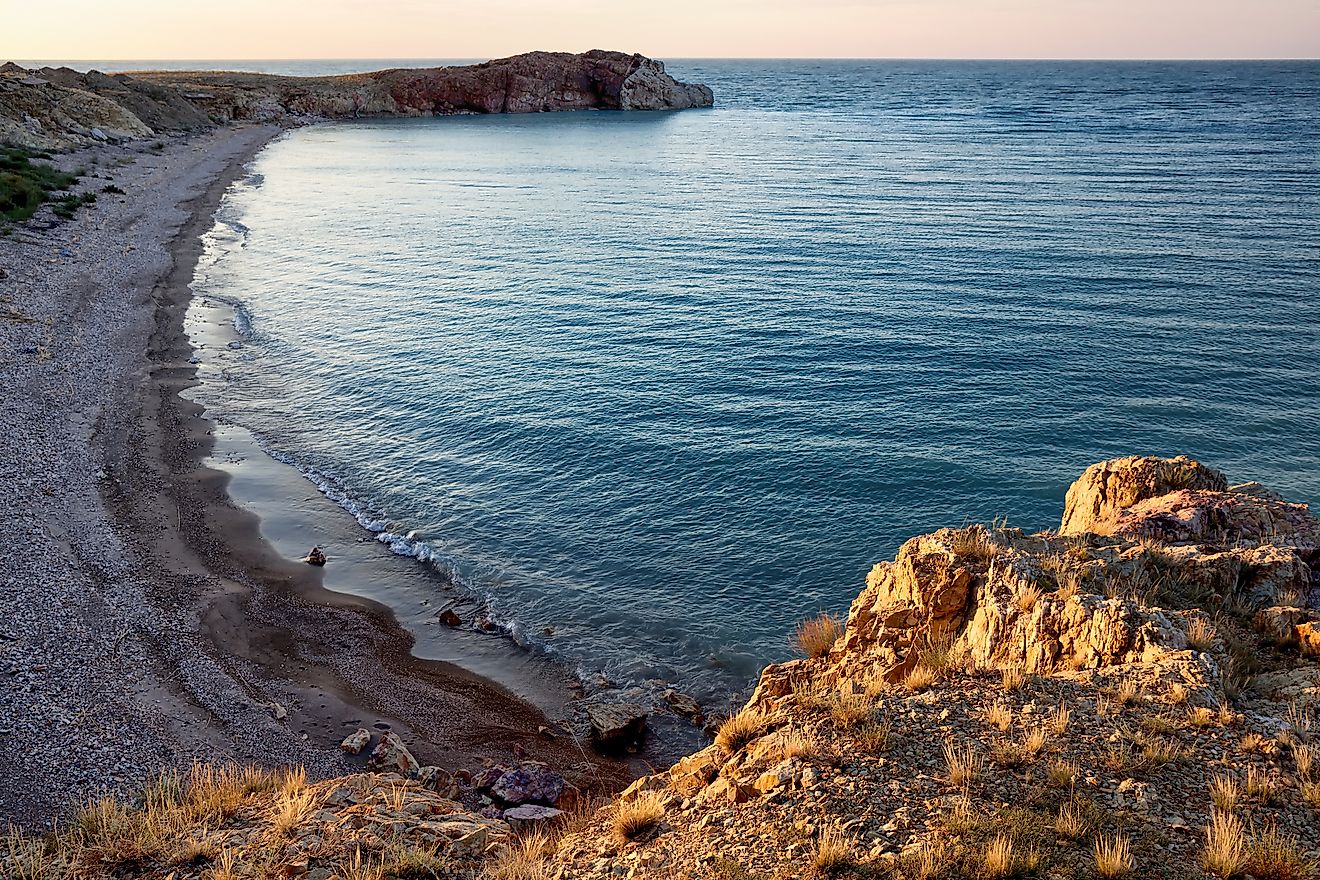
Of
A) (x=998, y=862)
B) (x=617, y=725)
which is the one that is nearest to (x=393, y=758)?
(x=617, y=725)

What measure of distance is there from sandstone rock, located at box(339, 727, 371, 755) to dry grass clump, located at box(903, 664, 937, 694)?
25.0 ft

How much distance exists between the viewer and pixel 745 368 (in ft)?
91.5

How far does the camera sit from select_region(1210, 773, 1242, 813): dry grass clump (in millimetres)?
7508

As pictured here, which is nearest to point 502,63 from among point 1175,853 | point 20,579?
point 20,579

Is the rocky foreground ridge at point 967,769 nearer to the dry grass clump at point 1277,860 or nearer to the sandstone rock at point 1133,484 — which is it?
the dry grass clump at point 1277,860

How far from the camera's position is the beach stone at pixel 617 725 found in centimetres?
1346

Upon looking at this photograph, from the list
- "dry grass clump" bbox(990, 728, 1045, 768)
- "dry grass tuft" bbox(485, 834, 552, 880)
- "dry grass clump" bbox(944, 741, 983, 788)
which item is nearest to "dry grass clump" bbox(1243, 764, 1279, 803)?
"dry grass clump" bbox(990, 728, 1045, 768)

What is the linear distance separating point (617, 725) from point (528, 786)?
80.3 inches

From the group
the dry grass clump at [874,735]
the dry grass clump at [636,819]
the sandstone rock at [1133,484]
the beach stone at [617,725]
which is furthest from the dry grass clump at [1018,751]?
the beach stone at [617,725]

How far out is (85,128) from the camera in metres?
70.4

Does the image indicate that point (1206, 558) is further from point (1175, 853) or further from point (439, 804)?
point (439, 804)

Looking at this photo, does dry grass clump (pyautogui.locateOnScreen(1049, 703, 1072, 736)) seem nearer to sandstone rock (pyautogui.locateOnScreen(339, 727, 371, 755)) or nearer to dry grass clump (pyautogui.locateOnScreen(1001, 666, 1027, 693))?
dry grass clump (pyautogui.locateOnScreen(1001, 666, 1027, 693))

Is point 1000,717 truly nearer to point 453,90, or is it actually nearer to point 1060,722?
point 1060,722

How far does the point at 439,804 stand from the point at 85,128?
78.9 meters
